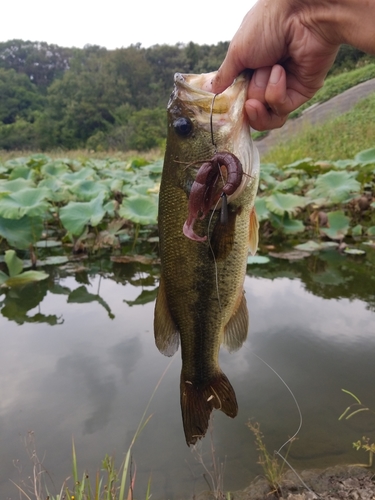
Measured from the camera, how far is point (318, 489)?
155 centimetres

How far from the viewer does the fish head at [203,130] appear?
1.43m

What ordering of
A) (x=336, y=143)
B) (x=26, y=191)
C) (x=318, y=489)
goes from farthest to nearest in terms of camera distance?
(x=336, y=143) → (x=26, y=191) → (x=318, y=489)

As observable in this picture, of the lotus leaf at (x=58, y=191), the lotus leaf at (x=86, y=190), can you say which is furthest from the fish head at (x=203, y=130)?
the lotus leaf at (x=58, y=191)

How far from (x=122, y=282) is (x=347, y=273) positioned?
219 centimetres

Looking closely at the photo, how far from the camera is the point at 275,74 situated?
156cm

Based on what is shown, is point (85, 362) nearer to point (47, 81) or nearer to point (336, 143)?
point (336, 143)

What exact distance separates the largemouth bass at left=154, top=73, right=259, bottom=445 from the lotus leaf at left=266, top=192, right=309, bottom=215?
3155 mm

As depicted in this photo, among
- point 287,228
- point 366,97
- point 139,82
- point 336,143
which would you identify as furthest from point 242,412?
point 139,82

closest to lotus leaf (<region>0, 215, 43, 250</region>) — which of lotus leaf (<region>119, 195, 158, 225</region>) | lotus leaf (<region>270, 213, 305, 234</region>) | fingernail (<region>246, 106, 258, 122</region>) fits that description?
lotus leaf (<region>119, 195, 158, 225</region>)

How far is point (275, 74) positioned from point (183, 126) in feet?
1.47

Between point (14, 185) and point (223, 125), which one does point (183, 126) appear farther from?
point (14, 185)

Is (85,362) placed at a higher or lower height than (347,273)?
lower

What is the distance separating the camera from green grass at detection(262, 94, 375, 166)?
10117mm

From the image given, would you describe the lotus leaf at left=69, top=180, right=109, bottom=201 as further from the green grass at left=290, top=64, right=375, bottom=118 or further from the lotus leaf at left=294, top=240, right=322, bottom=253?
the green grass at left=290, top=64, right=375, bottom=118
